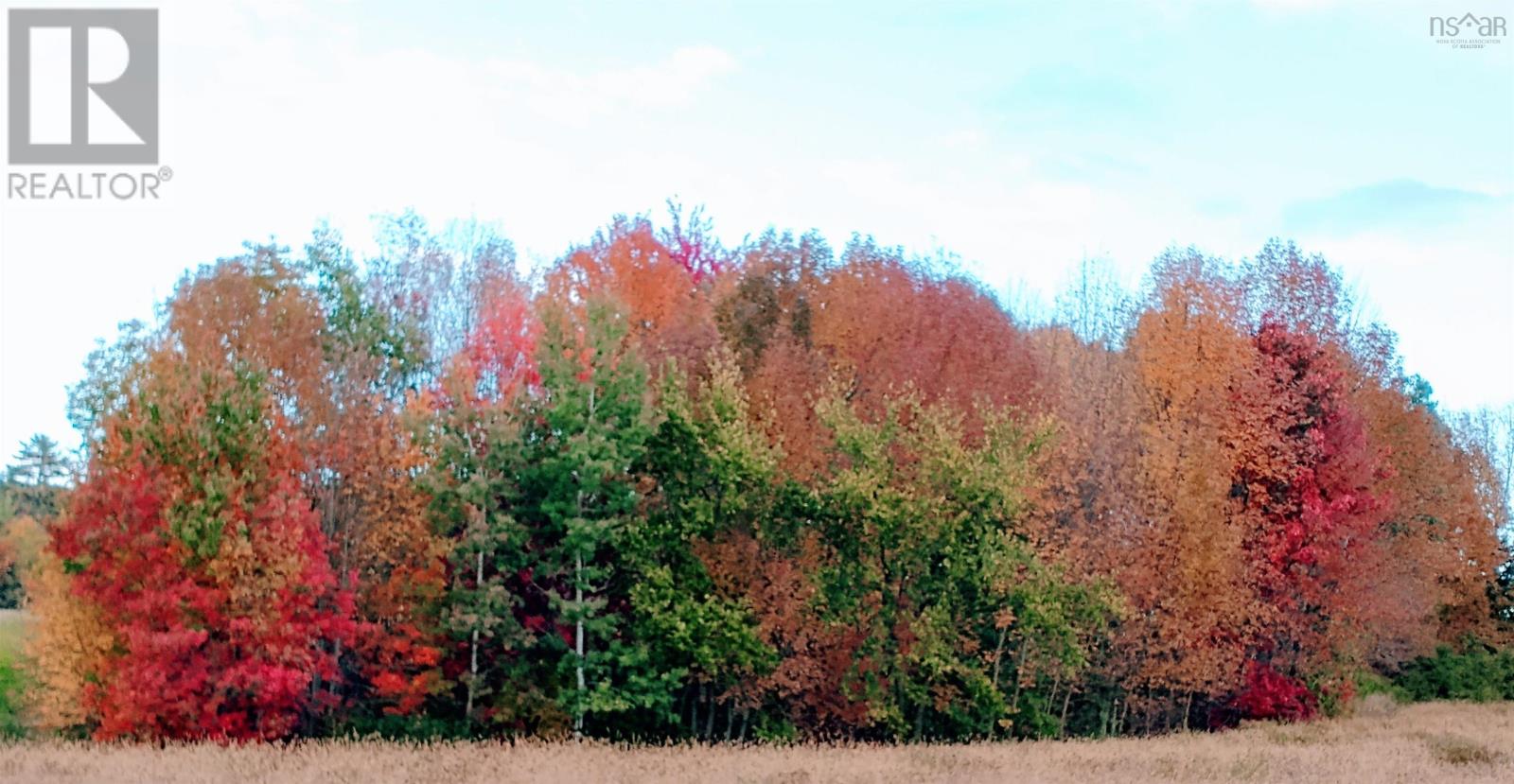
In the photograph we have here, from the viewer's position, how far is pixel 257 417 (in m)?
30.2

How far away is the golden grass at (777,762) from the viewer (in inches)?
778

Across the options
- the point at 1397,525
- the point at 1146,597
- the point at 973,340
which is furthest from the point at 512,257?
the point at 1397,525

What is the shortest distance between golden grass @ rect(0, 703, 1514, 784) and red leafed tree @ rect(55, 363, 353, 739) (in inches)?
105

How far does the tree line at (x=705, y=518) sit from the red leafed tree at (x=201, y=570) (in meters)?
0.10

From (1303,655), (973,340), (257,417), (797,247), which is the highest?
(797,247)

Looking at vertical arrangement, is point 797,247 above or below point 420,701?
above

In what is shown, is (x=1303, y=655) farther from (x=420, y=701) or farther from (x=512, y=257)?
(x=512, y=257)

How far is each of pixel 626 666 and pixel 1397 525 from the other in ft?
94.4

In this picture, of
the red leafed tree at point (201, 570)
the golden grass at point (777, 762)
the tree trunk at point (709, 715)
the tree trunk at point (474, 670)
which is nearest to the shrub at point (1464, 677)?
the golden grass at point (777, 762)

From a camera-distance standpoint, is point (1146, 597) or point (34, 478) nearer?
point (1146, 597)

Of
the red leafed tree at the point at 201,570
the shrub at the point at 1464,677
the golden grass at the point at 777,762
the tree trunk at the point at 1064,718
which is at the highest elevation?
the red leafed tree at the point at 201,570

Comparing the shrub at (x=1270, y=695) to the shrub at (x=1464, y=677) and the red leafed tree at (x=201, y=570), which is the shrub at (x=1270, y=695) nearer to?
the shrub at (x=1464, y=677)

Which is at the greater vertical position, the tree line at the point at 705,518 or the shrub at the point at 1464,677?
the tree line at the point at 705,518

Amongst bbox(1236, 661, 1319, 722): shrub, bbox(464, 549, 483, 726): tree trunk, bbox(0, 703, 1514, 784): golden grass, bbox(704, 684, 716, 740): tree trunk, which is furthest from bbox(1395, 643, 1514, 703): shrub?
bbox(464, 549, 483, 726): tree trunk
